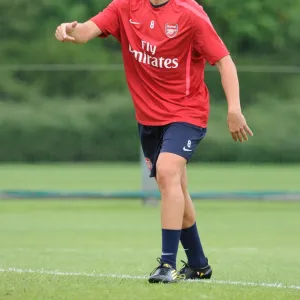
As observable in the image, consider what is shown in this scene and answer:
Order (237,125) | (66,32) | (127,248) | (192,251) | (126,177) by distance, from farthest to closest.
Answer: (126,177) → (127,248) → (192,251) → (66,32) → (237,125)

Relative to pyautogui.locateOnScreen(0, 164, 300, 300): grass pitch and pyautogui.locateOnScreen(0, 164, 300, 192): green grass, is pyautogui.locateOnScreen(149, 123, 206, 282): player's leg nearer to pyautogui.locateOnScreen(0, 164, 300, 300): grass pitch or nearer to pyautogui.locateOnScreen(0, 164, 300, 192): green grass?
pyautogui.locateOnScreen(0, 164, 300, 300): grass pitch

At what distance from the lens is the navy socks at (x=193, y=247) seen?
25.2 ft

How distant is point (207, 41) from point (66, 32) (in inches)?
37.8

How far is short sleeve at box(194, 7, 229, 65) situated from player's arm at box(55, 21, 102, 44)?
73 cm

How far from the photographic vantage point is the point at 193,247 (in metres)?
7.74

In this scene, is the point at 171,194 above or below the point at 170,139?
below

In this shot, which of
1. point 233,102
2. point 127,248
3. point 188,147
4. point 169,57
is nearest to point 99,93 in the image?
point 127,248

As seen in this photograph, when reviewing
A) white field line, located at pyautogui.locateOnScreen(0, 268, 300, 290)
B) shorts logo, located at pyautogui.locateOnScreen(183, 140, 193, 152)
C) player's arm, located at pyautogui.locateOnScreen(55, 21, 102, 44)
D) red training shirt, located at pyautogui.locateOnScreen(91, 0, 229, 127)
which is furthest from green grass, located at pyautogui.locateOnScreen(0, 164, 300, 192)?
shorts logo, located at pyautogui.locateOnScreen(183, 140, 193, 152)

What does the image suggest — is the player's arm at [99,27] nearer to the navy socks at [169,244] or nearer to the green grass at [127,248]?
the navy socks at [169,244]

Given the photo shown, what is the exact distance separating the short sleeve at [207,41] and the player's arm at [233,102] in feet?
0.19

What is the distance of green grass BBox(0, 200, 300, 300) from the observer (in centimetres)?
664

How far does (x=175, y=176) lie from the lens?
717 cm

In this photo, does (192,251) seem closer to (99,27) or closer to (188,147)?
(188,147)

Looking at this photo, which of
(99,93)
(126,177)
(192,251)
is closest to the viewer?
(192,251)
